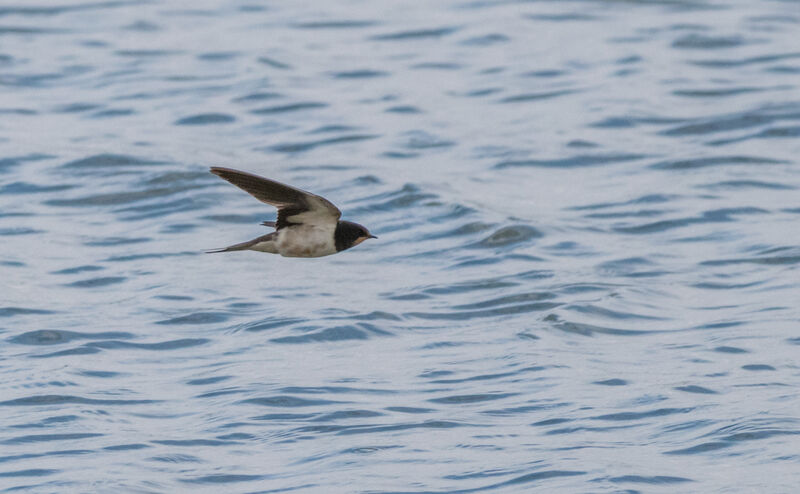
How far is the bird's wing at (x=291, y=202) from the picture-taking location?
29.6 feet

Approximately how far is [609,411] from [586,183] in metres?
6.19

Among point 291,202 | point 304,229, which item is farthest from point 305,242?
point 291,202

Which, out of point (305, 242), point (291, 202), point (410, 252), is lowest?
point (410, 252)

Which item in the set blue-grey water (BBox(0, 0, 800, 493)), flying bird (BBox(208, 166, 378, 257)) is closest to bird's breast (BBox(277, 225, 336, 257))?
flying bird (BBox(208, 166, 378, 257))

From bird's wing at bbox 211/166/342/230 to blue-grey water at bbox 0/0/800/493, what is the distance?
1.87 metres

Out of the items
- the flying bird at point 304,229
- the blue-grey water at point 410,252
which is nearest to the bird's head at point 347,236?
the flying bird at point 304,229

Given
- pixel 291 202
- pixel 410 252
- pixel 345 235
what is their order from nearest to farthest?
pixel 291 202, pixel 345 235, pixel 410 252

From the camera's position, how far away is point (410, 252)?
621 inches

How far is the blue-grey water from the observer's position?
11.1 metres

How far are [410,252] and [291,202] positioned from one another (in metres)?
6.47

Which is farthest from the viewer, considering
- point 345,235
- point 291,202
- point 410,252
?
point 410,252

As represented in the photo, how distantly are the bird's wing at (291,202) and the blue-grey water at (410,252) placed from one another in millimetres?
1867

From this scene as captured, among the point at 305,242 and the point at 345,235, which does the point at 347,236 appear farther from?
the point at 305,242

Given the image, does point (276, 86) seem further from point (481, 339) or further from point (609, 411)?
point (609, 411)
